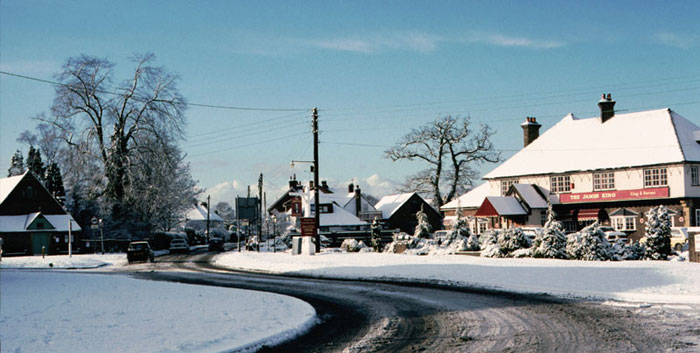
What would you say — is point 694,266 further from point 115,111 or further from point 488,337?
point 115,111

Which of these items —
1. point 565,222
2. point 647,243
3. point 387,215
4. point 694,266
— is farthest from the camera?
point 387,215

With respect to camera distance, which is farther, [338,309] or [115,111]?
[115,111]

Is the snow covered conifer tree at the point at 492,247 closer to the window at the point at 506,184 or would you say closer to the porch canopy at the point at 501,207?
the porch canopy at the point at 501,207

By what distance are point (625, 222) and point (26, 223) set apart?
174 ft

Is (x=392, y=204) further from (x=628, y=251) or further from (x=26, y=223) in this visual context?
(x=628, y=251)

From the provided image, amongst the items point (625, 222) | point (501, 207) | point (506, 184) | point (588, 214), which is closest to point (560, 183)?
point (588, 214)

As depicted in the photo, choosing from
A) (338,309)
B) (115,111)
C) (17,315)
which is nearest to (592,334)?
(338,309)

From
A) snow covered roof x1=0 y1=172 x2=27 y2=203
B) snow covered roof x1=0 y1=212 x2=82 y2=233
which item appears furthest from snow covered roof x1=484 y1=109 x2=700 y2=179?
snow covered roof x1=0 y1=172 x2=27 y2=203

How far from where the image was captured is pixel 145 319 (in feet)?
41.7

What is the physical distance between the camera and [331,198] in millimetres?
85375

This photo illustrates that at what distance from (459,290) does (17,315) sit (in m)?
11.6

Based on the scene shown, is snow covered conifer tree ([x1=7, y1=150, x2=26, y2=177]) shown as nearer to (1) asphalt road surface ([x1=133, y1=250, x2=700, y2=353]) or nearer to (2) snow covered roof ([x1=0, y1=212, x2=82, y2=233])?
(2) snow covered roof ([x1=0, y1=212, x2=82, y2=233])

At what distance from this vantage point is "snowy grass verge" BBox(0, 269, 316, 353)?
10.5 meters

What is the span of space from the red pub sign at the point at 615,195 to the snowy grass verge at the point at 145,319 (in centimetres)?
4335
